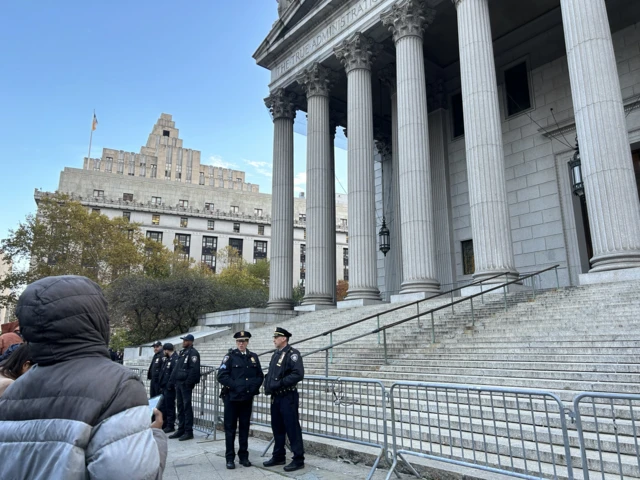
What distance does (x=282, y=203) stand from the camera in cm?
2505

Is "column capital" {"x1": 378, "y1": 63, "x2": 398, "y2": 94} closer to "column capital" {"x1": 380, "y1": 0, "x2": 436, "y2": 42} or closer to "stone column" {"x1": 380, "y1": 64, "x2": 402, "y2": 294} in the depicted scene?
"stone column" {"x1": 380, "y1": 64, "x2": 402, "y2": 294}

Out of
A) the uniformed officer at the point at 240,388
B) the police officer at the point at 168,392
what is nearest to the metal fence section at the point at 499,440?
the uniformed officer at the point at 240,388

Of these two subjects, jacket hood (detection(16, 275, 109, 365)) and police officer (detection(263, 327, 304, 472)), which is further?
police officer (detection(263, 327, 304, 472))

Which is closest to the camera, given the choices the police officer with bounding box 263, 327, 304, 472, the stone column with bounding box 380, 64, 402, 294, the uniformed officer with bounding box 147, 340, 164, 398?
the police officer with bounding box 263, 327, 304, 472

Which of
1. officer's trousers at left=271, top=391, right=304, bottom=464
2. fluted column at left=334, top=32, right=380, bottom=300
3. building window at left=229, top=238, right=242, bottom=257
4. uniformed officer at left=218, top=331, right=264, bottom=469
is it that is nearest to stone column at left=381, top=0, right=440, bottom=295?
fluted column at left=334, top=32, right=380, bottom=300

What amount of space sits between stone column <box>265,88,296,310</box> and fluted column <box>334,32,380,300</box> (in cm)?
504

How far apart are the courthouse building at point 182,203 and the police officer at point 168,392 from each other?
5303 cm

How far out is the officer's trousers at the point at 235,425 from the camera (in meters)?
6.42

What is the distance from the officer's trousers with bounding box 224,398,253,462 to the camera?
21.1 feet

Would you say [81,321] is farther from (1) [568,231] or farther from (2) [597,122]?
(1) [568,231]

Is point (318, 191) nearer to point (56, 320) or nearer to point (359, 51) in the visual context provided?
point (359, 51)

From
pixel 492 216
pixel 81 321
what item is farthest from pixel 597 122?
pixel 81 321

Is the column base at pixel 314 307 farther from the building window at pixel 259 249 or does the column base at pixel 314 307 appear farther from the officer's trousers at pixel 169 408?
the building window at pixel 259 249

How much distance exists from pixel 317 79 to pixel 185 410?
18.8m
